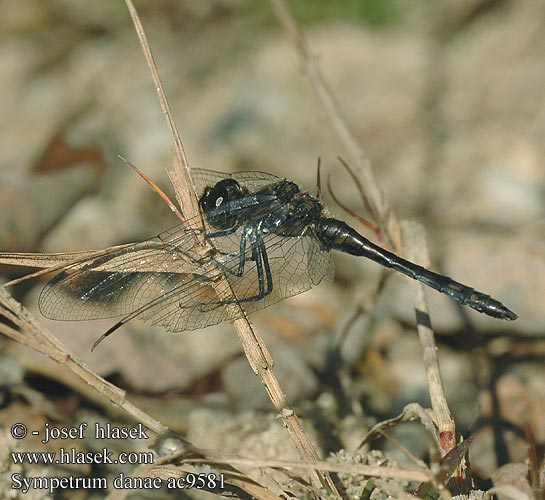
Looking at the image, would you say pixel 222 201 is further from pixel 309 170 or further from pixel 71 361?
pixel 309 170

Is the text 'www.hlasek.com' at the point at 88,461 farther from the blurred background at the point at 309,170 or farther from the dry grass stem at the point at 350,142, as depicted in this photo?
the dry grass stem at the point at 350,142

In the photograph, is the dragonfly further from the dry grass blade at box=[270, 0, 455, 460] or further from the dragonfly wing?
the dry grass blade at box=[270, 0, 455, 460]

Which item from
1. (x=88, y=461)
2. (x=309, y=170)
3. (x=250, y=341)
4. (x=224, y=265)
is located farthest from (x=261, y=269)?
(x=309, y=170)

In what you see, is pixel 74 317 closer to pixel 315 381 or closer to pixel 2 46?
pixel 315 381

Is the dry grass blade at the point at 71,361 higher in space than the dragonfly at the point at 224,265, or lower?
lower

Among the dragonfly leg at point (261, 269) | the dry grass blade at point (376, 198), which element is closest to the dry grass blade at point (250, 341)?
the dragonfly leg at point (261, 269)

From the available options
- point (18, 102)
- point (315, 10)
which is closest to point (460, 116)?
point (315, 10)

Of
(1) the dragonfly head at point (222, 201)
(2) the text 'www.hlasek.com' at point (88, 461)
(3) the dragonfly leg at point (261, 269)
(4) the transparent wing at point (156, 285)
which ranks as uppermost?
(1) the dragonfly head at point (222, 201)
